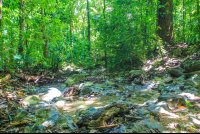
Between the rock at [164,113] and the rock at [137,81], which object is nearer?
the rock at [164,113]

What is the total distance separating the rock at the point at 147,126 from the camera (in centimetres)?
193

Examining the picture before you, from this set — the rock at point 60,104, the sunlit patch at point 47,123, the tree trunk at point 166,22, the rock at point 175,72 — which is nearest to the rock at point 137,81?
the rock at point 175,72

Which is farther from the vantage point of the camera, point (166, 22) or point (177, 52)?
point (166, 22)

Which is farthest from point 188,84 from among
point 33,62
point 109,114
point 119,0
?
point 119,0

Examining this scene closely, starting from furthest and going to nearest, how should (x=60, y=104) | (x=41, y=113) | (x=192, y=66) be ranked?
(x=192, y=66) → (x=60, y=104) → (x=41, y=113)

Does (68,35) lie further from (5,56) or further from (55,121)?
(55,121)

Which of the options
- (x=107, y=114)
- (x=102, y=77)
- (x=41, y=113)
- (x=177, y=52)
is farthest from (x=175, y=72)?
(x=41, y=113)

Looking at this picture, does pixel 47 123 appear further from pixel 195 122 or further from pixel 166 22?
pixel 166 22

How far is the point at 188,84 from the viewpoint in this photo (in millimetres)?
A: 4320

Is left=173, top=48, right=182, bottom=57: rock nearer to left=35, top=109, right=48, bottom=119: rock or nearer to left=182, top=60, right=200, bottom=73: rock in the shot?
left=182, top=60, right=200, bottom=73: rock

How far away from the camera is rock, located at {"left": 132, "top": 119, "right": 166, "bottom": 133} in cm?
193

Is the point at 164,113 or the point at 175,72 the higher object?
the point at 175,72

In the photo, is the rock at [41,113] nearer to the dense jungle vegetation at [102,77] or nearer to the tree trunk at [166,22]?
the dense jungle vegetation at [102,77]

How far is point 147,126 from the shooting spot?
2016 mm
